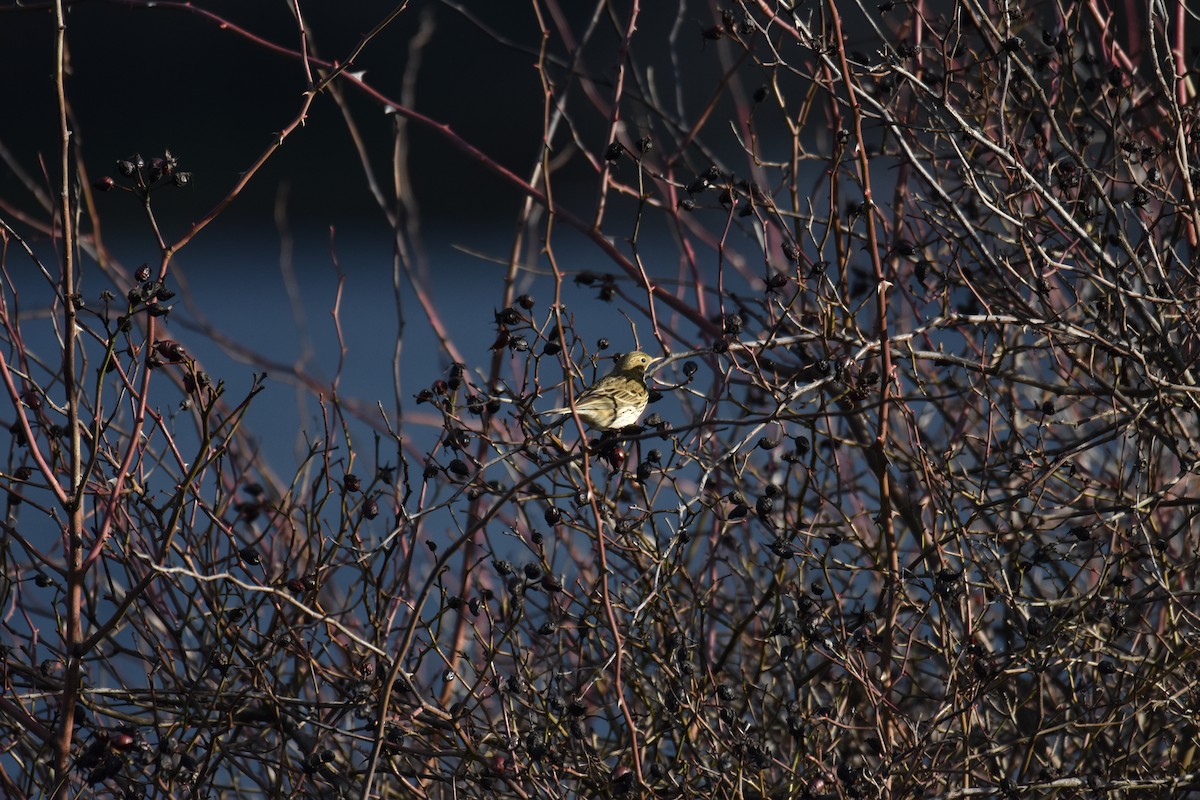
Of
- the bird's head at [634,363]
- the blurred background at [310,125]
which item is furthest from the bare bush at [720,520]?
the blurred background at [310,125]

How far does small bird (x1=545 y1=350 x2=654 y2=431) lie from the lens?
3809 millimetres

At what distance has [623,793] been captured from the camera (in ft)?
8.86

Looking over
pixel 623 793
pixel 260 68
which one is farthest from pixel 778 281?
pixel 260 68

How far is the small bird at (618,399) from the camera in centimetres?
381

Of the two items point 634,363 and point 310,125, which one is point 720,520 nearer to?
point 634,363

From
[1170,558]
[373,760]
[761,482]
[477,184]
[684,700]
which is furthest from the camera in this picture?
[477,184]

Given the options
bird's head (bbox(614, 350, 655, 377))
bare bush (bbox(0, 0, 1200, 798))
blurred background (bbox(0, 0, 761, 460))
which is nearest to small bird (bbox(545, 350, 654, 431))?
bird's head (bbox(614, 350, 655, 377))

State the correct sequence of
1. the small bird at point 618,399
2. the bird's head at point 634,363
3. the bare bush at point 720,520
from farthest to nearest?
the small bird at point 618,399 → the bird's head at point 634,363 → the bare bush at point 720,520

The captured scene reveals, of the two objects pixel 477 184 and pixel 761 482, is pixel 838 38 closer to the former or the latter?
pixel 761 482

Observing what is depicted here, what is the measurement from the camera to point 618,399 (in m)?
4.07

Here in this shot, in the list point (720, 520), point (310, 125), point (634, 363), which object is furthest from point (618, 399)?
point (310, 125)

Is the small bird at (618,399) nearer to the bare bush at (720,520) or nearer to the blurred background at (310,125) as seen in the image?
the bare bush at (720,520)

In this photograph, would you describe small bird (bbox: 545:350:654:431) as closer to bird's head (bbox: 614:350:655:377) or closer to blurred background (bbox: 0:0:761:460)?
bird's head (bbox: 614:350:655:377)

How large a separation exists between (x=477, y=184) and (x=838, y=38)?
11597mm
